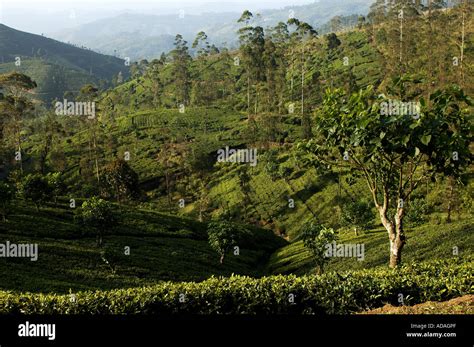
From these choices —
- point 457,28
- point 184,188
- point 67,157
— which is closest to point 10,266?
point 184,188

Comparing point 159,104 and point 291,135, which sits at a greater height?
point 159,104

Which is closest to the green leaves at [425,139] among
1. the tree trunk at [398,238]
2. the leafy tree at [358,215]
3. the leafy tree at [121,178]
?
the tree trunk at [398,238]

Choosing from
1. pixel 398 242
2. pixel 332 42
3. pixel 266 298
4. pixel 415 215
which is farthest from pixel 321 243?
pixel 332 42

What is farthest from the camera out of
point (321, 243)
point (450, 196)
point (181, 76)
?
point (181, 76)

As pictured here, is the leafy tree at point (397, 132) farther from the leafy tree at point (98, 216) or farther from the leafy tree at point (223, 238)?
the leafy tree at point (223, 238)

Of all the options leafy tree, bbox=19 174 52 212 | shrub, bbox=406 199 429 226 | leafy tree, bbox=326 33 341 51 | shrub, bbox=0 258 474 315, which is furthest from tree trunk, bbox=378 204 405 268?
leafy tree, bbox=326 33 341 51

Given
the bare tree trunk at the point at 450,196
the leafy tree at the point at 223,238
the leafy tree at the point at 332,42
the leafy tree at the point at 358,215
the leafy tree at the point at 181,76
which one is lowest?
the leafy tree at the point at 223,238

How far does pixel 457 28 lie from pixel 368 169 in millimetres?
124320

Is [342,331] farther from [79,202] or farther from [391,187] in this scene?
[79,202]

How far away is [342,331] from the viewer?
10.5m

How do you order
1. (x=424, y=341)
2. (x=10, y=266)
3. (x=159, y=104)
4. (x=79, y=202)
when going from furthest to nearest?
(x=159, y=104) < (x=79, y=202) < (x=10, y=266) < (x=424, y=341)

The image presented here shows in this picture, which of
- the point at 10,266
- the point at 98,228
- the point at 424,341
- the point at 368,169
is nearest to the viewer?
the point at 424,341

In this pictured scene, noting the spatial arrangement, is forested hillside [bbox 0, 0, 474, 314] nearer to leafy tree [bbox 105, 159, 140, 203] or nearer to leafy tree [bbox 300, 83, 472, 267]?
leafy tree [bbox 300, 83, 472, 267]

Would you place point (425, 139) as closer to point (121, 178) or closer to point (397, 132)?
point (397, 132)
